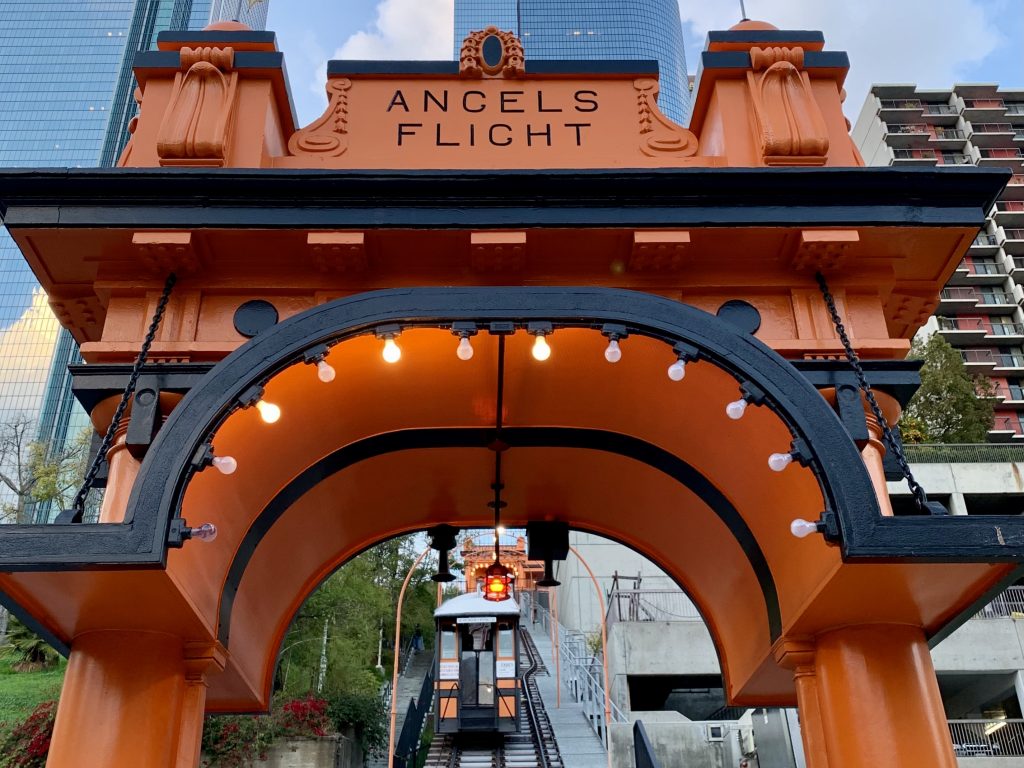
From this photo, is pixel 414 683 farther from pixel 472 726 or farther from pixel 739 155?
pixel 739 155

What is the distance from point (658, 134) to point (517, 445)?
10.9 ft

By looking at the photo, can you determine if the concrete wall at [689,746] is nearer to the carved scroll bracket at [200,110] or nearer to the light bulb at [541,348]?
the light bulb at [541,348]

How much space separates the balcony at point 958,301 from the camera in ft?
229

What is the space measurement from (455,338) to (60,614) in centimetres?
353

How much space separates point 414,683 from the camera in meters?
39.0

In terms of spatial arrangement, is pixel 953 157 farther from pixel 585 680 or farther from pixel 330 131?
pixel 330 131

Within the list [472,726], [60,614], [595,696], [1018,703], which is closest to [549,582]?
[60,614]

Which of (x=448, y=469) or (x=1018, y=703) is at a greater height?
(x=1018, y=703)

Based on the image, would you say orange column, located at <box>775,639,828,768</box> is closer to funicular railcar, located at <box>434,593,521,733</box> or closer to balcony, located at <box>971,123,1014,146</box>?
funicular railcar, located at <box>434,593,521,733</box>

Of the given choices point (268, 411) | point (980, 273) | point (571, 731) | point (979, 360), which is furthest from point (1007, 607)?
point (980, 273)

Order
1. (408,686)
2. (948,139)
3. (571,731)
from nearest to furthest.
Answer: (571,731) < (408,686) < (948,139)

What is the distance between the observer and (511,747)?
22.8 metres

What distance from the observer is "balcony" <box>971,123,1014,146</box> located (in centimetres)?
7531

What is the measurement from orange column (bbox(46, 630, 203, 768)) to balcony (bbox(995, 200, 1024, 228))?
265 ft
